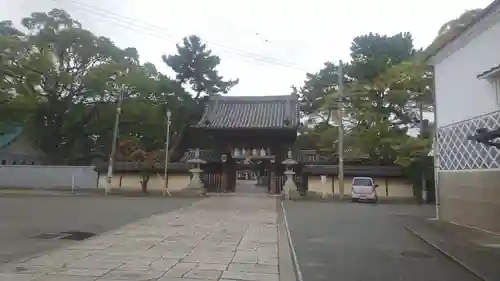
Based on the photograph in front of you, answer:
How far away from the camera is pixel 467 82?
437 inches

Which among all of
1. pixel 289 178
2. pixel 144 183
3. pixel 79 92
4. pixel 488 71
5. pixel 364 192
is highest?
pixel 79 92

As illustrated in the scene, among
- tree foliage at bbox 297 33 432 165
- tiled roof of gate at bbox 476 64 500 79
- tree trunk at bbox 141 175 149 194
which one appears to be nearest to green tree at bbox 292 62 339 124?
tree foliage at bbox 297 33 432 165

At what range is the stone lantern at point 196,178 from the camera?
1077 inches

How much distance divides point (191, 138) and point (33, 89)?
1482 cm

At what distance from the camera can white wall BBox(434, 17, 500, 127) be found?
393 inches

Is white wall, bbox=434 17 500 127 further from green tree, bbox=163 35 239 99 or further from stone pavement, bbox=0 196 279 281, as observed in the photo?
green tree, bbox=163 35 239 99

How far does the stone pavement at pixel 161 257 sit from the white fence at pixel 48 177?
77.4 ft

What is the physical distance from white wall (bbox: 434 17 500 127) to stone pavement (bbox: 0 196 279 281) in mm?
6576

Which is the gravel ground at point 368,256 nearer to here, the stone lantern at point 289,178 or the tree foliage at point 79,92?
the stone lantern at point 289,178

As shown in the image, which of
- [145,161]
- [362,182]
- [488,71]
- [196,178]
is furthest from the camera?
[145,161]

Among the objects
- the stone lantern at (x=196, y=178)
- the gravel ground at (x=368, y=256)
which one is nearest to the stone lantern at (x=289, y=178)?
the stone lantern at (x=196, y=178)

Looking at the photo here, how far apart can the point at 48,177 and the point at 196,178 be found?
45.0 ft

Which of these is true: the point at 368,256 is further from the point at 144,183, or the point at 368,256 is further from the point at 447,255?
the point at 144,183

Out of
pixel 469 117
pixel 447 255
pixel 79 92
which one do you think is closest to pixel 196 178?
pixel 79 92
